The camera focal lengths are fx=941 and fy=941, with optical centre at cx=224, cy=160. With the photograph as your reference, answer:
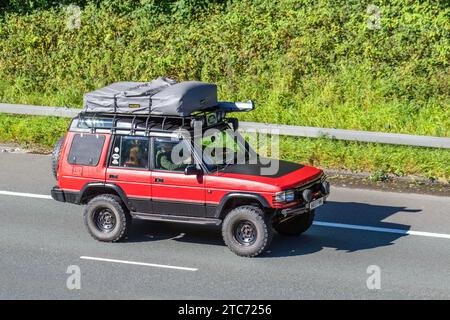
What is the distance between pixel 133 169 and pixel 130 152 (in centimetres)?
27

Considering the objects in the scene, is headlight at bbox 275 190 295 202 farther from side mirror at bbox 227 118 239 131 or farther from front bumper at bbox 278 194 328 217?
side mirror at bbox 227 118 239 131

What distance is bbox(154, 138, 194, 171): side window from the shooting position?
1343cm

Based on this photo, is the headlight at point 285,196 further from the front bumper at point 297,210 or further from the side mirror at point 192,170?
the side mirror at point 192,170

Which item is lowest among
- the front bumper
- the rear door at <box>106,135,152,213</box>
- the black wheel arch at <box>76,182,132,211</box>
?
the front bumper

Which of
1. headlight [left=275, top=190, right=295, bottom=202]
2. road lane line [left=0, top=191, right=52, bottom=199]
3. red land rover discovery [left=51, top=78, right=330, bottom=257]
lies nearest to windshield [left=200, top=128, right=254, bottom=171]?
red land rover discovery [left=51, top=78, right=330, bottom=257]

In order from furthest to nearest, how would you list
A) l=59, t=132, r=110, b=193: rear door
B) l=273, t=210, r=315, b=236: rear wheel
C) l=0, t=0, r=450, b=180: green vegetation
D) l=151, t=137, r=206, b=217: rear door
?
1. l=0, t=0, r=450, b=180: green vegetation
2. l=273, t=210, r=315, b=236: rear wheel
3. l=59, t=132, r=110, b=193: rear door
4. l=151, t=137, r=206, b=217: rear door

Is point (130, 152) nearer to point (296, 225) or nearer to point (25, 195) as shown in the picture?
point (296, 225)

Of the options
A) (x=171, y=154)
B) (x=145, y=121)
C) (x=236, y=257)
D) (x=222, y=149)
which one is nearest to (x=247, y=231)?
(x=236, y=257)

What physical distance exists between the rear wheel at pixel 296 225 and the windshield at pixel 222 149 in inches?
43.8

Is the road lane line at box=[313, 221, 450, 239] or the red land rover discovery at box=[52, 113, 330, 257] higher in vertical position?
the red land rover discovery at box=[52, 113, 330, 257]

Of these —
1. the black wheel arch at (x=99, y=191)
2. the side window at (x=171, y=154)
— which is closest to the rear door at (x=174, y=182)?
the side window at (x=171, y=154)

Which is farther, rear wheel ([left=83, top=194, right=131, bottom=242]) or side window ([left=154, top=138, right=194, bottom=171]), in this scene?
rear wheel ([left=83, top=194, right=131, bottom=242])

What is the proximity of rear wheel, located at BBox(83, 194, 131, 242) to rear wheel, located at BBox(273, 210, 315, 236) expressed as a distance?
2.25m

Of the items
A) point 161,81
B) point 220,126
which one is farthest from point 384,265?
point 161,81
